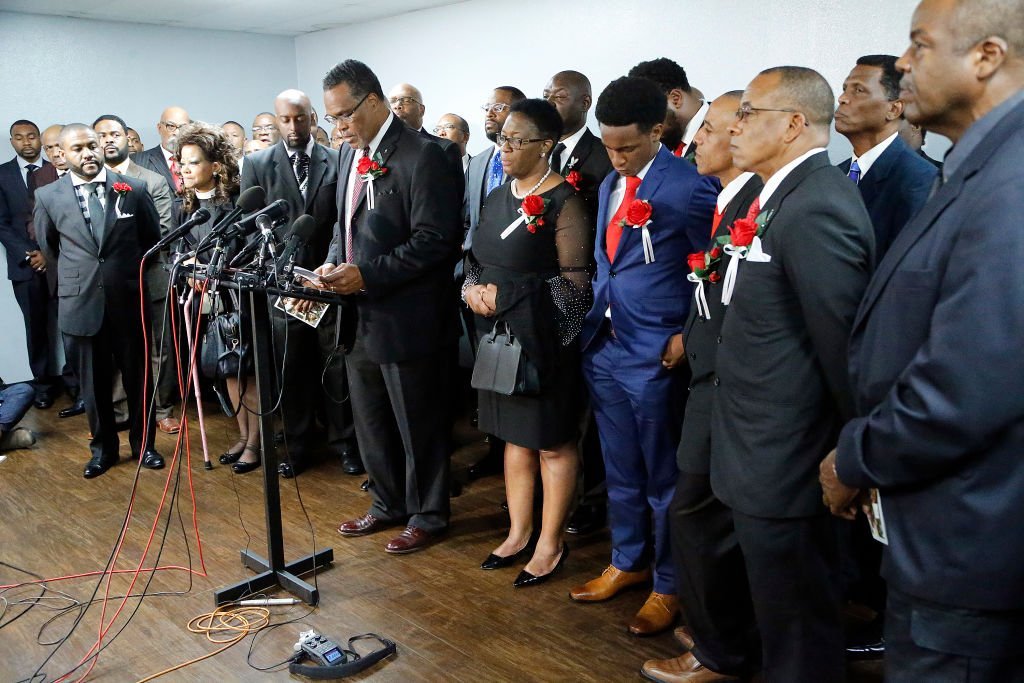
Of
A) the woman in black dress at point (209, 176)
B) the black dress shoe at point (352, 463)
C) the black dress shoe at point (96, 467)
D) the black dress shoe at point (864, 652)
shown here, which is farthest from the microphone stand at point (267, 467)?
the black dress shoe at point (864, 652)

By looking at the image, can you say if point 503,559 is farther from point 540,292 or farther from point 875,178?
point 875,178

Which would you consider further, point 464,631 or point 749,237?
point 464,631

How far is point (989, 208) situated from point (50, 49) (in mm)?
7652

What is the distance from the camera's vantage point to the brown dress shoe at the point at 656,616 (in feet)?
9.30

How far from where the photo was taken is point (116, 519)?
3945 millimetres

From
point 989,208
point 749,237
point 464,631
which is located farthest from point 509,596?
point 989,208

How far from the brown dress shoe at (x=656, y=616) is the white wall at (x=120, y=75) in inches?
239

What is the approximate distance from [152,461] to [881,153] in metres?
3.72

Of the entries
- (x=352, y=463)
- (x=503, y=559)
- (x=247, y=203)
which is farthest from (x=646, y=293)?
(x=352, y=463)

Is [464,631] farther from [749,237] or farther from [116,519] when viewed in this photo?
[116,519]

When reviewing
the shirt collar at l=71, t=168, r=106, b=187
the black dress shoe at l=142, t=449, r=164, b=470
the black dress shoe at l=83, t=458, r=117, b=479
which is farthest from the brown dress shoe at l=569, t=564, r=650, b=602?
the shirt collar at l=71, t=168, r=106, b=187

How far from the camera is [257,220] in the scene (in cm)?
277

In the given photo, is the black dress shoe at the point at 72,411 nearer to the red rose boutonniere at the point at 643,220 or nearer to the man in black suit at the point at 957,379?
the red rose boutonniere at the point at 643,220

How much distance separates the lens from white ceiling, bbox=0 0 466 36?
6.95m
